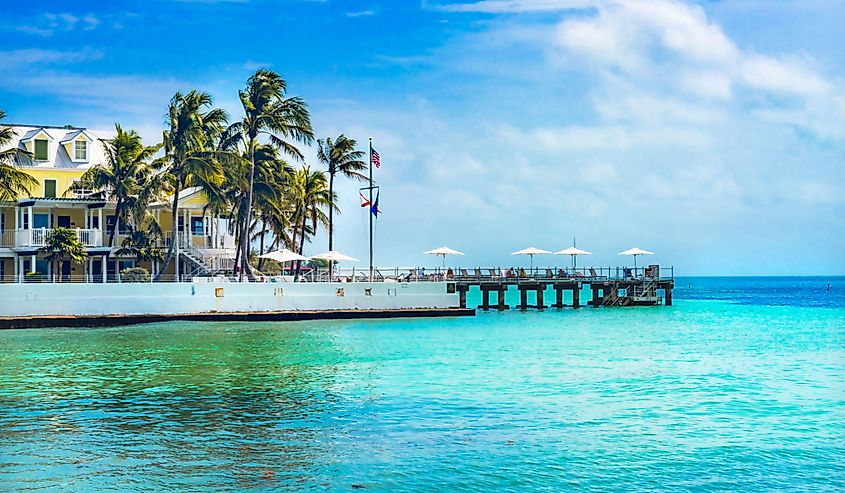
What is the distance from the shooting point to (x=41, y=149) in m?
56.5

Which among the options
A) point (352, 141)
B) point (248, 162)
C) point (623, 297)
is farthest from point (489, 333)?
point (623, 297)

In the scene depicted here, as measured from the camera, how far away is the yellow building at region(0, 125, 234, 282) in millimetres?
51938

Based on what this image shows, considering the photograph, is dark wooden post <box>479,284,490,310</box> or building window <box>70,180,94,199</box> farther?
dark wooden post <box>479,284,490,310</box>

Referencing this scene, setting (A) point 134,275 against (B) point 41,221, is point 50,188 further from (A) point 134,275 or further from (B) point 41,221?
(A) point 134,275

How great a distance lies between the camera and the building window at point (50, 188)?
55688mm

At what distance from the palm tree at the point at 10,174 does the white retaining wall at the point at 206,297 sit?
6601 millimetres

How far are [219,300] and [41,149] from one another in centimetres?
1644

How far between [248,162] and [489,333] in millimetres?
18747

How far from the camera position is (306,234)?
7419 centimetres

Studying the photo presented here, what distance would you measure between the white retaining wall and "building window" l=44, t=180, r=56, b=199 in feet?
36.8

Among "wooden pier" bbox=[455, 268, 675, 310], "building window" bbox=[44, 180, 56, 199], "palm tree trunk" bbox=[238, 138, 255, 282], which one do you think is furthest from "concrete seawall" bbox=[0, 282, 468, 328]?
"building window" bbox=[44, 180, 56, 199]

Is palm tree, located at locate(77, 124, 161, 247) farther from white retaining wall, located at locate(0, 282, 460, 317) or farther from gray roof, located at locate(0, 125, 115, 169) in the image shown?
white retaining wall, located at locate(0, 282, 460, 317)

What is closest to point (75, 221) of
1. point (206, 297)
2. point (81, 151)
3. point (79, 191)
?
point (79, 191)

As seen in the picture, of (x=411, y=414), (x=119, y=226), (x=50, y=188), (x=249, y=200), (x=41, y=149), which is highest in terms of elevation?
(x=41, y=149)
